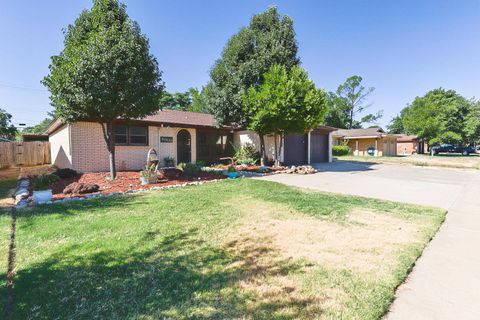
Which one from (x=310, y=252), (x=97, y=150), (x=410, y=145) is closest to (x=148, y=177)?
(x=97, y=150)

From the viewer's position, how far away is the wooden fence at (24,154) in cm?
1806

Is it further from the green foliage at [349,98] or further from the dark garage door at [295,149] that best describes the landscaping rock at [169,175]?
the green foliage at [349,98]

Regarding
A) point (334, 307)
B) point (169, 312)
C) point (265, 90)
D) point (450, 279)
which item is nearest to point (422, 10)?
point (265, 90)

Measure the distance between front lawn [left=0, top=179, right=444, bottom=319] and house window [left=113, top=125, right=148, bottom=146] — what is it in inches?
277

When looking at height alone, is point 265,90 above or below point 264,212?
above

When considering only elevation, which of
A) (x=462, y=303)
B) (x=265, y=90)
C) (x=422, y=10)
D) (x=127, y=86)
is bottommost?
(x=462, y=303)

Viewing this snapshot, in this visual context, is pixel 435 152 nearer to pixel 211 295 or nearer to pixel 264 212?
pixel 264 212

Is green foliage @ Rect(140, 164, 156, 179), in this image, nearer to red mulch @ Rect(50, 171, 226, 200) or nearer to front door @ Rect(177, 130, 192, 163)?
red mulch @ Rect(50, 171, 226, 200)

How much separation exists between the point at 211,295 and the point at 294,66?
1306 centimetres

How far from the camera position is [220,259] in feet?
10.6

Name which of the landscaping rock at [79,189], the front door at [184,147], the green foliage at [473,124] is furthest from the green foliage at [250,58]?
the green foliage at [473,124]

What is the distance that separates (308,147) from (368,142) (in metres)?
18.8

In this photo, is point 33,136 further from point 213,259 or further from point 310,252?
point 310,252

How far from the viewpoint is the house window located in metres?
12.2
